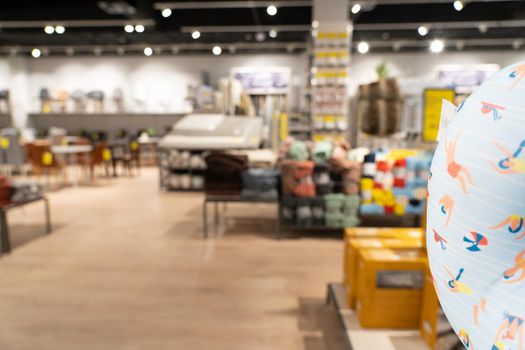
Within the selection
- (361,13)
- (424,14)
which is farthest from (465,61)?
(361,13)

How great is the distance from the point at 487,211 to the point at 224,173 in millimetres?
3571

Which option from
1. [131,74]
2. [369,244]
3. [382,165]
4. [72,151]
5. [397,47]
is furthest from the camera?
[131,74]

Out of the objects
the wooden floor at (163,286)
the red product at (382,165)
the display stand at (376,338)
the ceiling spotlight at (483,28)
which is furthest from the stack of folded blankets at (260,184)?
the ceiling spotlight at (483,28)

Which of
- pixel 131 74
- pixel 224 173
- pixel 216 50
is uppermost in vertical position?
pixel 216 50

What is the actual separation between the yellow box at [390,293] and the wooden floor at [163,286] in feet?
1.30

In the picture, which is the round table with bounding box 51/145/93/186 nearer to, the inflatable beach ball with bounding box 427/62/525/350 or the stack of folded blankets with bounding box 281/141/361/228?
the stack of folded blankets with bounding box 281/141/361/228

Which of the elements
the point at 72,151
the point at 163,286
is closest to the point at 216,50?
the point at 72,151

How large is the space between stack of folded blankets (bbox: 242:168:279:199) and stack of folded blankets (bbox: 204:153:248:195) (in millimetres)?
73

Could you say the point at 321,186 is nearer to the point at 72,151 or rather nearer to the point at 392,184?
the point at 392,184

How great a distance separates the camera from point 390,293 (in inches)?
84.0

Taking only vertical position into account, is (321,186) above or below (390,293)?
above

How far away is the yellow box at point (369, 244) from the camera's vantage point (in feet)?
7.59

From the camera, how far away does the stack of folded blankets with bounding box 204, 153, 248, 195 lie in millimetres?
4207

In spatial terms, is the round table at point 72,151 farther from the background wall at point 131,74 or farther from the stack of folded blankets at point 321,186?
the stack of folded blankets at point 321,186
